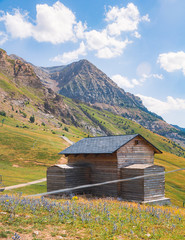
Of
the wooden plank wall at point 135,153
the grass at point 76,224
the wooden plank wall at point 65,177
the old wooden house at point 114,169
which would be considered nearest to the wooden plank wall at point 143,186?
the old wooden house at point 114,169

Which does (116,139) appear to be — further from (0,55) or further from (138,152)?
(0,55)

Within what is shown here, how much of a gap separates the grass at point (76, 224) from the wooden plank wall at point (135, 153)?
1496 centimetres

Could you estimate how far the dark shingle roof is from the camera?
28.0m

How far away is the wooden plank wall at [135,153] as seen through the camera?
2798cm

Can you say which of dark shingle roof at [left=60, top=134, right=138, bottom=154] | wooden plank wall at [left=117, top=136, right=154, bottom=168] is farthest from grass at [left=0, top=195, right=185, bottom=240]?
dark shingle roof at [left=60, top=134, right=138, bottom=154]

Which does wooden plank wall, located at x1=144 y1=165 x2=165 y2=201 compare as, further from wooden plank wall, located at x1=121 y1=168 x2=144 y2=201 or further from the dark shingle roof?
the dark shingle roof

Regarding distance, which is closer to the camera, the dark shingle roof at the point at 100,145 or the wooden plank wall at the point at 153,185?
the wooden plank wall at the point at 153,185

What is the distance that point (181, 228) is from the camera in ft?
37.6

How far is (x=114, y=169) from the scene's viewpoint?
27578 millimetres

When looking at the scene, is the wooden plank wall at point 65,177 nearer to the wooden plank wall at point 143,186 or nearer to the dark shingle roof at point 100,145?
the dark shingle roof at point 100,145

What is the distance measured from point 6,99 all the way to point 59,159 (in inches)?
3499

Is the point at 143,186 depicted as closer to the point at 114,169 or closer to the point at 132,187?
the point at 132,187

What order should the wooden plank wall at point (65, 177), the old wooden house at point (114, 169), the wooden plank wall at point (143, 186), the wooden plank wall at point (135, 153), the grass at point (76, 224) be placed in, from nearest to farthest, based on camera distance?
1. the grass at point (76, 224)
2. the wooden plank wall at point (143, 186)
3. the old wooden house at point (114, 169)
4. the wooden plank wall at point (65, 177)
5. the wooden plank wall at point (135, 153)

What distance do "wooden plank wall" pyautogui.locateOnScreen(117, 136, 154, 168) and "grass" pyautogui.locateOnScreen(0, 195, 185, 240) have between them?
1496cm
